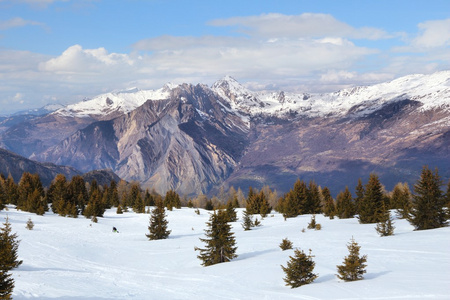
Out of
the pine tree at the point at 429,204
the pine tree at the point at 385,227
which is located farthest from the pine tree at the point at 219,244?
the pine tree at the point at 429,204

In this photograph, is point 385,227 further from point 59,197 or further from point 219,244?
point 59,197

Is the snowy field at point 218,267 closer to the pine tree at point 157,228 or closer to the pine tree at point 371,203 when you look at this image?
the pine tree at point 157,228

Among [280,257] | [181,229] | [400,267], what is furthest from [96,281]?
[181,229]

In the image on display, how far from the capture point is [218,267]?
3086 cm

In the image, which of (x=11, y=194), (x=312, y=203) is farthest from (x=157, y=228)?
(x=11, y=194)

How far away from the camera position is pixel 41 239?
129ft

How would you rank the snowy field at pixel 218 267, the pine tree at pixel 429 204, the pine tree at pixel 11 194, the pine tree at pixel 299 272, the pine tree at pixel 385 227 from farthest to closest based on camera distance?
the pine tree at pixel 11 194, the pine tree at pixel 429 204, the pine tree at pixel 385 227, the pine tree at pixel 299 272, the snowy field at pixel 218 267

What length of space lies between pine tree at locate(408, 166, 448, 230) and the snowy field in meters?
1.84

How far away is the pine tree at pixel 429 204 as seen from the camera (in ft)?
130

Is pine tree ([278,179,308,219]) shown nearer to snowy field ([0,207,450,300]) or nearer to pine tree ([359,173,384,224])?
pine tree ([359,173,384,224])

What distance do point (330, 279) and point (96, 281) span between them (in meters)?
14.9

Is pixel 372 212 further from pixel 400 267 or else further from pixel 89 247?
pixel 89 247

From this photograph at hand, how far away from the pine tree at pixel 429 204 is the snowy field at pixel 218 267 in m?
1.84

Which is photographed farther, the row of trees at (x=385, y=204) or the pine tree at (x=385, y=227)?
the row of trees at (x=385, y=204)
